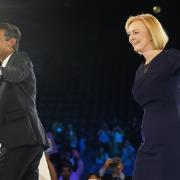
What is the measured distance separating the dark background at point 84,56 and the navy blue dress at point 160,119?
7.93 meters

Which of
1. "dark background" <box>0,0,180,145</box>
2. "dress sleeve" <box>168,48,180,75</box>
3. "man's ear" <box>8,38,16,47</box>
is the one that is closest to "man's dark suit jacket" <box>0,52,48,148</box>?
"man's ear" <box>8,38,16,47</box>

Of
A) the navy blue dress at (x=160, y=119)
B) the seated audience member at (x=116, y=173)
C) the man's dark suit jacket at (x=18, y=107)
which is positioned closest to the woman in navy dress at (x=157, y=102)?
the navy blue dress at (x=160, y=119)

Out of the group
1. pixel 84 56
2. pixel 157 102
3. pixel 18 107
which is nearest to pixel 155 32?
pixel 157 102

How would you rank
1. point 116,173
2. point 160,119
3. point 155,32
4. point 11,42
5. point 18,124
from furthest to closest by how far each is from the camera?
point 116,173 < point 11,42 < point 18,124 < point 155,32 < point 160,119

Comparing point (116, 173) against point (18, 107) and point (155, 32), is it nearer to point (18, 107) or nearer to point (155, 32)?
point (18, 107)

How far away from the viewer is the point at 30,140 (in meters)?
2.24

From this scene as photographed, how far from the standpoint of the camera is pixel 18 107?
88.6 inches

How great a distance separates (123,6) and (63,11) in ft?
4.16

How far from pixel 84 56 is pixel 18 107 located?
8928 millimetres

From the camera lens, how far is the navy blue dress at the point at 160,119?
177 centimetres

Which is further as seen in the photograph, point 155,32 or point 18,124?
point 18,124

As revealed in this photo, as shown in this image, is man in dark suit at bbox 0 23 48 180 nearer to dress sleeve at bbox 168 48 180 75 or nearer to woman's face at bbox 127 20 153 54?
woman's face at bbox 127 20 153 54

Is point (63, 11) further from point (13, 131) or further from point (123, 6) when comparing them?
point (13, 131)

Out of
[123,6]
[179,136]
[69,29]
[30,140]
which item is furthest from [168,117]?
[69,29]
